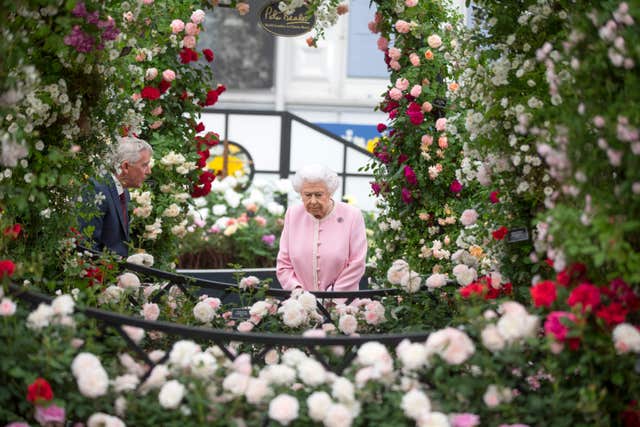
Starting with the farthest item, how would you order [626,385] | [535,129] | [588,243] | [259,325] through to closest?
[259,325]
[535,129]
[626,385]
[588,243]

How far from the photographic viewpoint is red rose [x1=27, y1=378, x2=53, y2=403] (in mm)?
1948

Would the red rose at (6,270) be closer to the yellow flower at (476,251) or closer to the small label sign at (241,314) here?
the small label sign at (241,314)

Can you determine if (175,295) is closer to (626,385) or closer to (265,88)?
(626,385)

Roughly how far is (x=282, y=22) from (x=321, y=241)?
1.59 metres

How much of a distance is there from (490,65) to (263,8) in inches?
95.9

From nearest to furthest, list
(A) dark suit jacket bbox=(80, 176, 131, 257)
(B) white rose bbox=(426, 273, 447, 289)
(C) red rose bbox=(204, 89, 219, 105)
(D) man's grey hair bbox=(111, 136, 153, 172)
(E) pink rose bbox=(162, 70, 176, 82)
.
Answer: (B) white rose bbox=(426, 273, 447, 289)
(A) dark suit jacket bbox=(80, 176, 131, 257)
(D) man's grey hair bbox=(111, 136, 153, 172)
(E) pink rose bbox=(162, 70, 176, 82)
(C) red rose bbox=(204, 89, 219, 105)

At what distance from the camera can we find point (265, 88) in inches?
451

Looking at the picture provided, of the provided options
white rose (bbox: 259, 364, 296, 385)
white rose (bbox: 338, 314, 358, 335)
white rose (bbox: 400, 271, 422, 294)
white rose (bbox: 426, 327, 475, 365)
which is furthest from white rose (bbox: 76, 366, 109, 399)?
white rose (bbox: 400, 271, 422, 294)

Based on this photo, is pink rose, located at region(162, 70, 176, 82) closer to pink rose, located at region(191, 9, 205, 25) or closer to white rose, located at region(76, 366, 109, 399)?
pink rose, located at region(191, 9, 205, 25)

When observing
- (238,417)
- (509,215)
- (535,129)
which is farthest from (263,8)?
(238,417)

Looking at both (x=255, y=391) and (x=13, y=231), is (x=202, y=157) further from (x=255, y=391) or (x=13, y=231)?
(x=255, y=391)

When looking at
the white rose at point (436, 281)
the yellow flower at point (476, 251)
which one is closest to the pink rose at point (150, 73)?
the yellow flower at point (476, 251)

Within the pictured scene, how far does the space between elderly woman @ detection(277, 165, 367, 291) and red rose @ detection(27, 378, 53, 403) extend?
2.18 metres

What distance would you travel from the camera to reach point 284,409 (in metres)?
1.92
